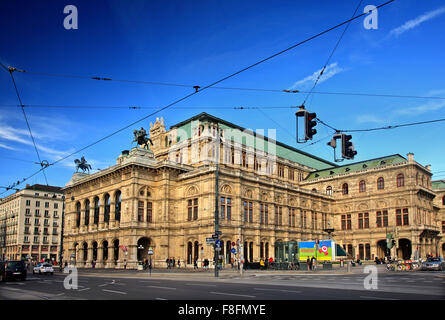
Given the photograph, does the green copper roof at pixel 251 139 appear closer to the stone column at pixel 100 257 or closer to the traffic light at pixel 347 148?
the stone column at pixel 100 257

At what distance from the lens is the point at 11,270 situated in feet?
94.2

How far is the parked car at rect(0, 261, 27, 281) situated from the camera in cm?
2780

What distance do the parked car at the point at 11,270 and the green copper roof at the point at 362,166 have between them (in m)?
61.9

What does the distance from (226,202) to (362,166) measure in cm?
3541

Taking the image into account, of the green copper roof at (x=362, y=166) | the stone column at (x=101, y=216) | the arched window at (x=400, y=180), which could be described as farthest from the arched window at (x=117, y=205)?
the arched window at (x=400, y=180)

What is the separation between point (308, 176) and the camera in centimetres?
8669

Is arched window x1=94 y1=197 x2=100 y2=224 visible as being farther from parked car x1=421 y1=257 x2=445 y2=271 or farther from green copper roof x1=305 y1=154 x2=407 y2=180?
parked car x1=421 y1=257 x2=445 y2=271

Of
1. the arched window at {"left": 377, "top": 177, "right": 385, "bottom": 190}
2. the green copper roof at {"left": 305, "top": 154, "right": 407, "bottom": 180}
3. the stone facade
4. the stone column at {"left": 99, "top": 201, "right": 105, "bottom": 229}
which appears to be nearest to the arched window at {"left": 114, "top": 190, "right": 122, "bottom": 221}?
the stone facade

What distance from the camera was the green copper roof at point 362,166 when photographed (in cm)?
7388

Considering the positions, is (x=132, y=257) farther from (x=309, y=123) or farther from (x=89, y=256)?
(x=309, y=123)

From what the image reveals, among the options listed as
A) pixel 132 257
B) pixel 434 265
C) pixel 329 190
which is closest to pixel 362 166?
pixel 329 190

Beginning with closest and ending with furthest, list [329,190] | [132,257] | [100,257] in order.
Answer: [132,257], [100,257], [329,190]
